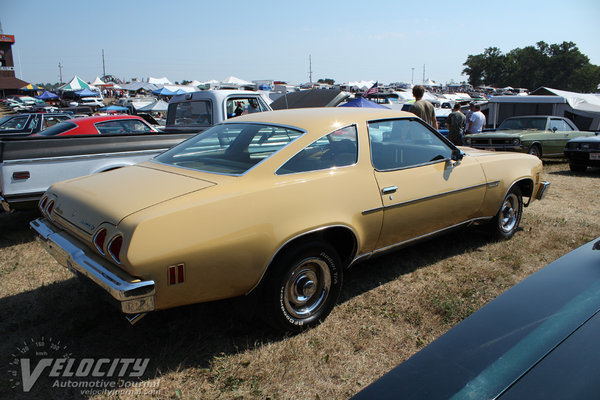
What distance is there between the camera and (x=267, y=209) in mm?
2689

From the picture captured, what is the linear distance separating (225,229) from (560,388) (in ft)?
5.77

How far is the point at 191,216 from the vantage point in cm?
244

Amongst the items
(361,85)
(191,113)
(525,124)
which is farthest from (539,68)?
(191,113)

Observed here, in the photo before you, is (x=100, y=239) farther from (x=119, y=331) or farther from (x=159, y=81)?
(x=159, y=81)

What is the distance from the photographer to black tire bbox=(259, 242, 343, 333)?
2.76 metres

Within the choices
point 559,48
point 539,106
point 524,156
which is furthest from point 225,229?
point 559,48

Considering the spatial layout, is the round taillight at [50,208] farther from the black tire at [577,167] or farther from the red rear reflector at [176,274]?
the black tire at [577,167]

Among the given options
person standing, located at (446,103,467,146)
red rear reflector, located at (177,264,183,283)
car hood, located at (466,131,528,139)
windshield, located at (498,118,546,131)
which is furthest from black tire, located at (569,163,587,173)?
red rear reflector, located at (177,264,183,283)

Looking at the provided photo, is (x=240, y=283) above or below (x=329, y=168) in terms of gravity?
below

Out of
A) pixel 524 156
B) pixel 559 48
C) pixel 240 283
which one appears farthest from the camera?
pixel 559 48

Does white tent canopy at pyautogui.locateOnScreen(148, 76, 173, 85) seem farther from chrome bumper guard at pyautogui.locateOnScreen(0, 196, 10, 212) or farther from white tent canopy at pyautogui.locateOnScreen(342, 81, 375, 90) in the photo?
chrome bumper guard at pyautogui.locateOnScreen(0, 196, 10, 212)

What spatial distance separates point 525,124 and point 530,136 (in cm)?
120

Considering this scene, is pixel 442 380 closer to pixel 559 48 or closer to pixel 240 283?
pixel 240 283

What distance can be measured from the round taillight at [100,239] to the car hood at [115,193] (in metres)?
0.06
